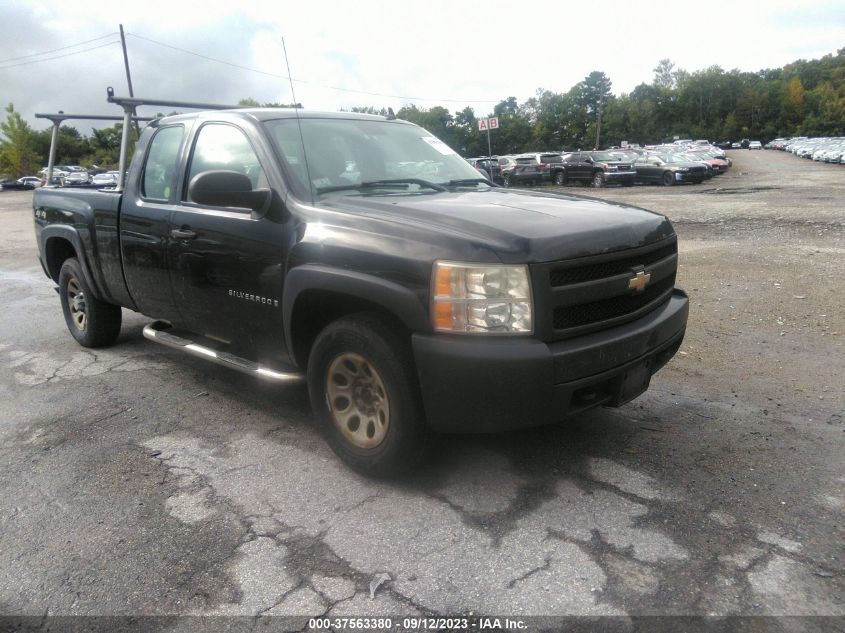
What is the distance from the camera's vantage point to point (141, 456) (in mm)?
3660

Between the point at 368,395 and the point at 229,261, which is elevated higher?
the point at 229,261

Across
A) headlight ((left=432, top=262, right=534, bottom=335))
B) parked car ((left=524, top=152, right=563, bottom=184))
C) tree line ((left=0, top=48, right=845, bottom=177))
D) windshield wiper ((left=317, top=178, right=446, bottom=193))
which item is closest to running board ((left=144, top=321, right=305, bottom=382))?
windshield wiper ((left=317, top=178, right=446, bottom=193))

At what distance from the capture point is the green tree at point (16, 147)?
2569 inches

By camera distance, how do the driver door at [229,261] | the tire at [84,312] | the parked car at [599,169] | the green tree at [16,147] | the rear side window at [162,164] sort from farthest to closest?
the green tree at [16,147], the parked car at [599,169], the tire at [84,312], the rear side window at [162,164], the driver door at [229,261]

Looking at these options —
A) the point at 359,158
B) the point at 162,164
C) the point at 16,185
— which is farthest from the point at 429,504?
the point at 16,185

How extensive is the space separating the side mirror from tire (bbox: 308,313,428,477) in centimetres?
81

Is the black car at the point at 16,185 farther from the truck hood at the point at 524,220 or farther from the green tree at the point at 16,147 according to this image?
the truck hood at the point at 524,220

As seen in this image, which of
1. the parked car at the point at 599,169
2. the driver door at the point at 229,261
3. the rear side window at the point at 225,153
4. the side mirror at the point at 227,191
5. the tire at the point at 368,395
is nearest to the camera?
the tire at the point at 368,395

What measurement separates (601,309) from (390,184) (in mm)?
1498

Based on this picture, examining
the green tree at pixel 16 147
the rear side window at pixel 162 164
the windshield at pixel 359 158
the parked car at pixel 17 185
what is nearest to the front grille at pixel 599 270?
the windshield at pixel 359 158

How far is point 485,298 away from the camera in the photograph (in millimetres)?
2730

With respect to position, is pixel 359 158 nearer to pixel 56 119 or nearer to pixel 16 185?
pixel 56 119

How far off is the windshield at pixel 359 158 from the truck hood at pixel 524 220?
8.4 inches

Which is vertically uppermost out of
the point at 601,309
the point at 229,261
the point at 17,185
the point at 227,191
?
the point at 17,185
